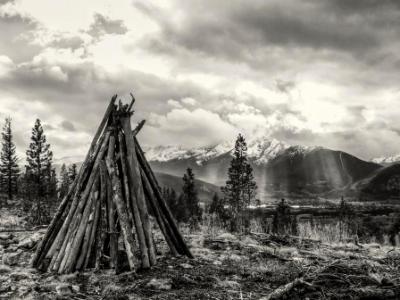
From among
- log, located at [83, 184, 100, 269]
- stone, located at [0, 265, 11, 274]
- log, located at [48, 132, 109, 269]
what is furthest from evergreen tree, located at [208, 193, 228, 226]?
stone, located at [0, 265, 11, 274]

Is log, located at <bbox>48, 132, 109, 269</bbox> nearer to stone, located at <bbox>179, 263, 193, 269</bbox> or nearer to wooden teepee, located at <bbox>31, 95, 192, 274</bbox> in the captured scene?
wooden teepee, located at <bbox>31, 95, 192, 274</bbox>

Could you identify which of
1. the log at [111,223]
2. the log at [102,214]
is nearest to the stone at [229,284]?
the log at [111,223]

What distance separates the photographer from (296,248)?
10.4 m

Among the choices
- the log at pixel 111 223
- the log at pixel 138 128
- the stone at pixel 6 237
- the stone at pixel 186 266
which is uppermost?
the log at pixel 138 128

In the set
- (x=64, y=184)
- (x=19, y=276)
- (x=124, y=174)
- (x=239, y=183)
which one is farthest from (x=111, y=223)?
(x=64, y=184)

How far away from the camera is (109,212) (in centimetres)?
753

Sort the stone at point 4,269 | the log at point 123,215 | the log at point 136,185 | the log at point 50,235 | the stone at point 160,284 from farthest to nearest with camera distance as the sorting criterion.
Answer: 1. the log at point 50,235
2. the log at point 136,185
3. the stone at point 4,269
4. the log at point 123,215
5. the stone at point 160,284

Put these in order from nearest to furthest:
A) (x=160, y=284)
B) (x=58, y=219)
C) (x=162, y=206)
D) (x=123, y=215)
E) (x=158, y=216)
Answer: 1. (x=160, y=284)
2. (x=123, y=215)
3. (x=58, y=219)
4. (x=158, y=216)
5. (x=162, y=206)

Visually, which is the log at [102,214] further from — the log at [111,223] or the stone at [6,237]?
the stone at [6,237]

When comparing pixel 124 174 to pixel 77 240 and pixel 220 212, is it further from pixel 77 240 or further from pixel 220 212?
pixel 220 212

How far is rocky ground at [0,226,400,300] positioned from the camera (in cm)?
493

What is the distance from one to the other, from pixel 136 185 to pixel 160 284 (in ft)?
7.88

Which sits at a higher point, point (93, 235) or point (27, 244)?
point (93, 235)

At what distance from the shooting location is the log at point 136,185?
24.6 feet
